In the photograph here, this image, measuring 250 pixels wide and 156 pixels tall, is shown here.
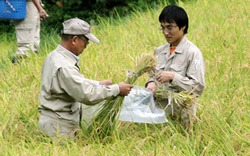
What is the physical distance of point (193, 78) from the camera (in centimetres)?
451

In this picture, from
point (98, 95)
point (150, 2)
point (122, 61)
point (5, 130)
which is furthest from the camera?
point (150, 2)

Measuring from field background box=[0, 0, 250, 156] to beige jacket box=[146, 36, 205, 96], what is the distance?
0.67 feet

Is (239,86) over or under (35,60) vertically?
over

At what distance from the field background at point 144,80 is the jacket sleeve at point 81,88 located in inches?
12.1

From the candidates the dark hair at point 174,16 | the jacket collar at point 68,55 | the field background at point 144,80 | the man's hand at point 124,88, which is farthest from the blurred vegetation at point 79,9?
the man's hand at point 124,88

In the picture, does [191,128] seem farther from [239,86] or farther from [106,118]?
[239,86]

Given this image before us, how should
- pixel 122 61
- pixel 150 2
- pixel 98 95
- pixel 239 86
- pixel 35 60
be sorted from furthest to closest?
1. pixel 150 2
2. pixel 35 60
3. pixel 122 61
4. pixel 239 86
5. pixel 98 95

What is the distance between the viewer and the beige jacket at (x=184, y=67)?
4.50 metres

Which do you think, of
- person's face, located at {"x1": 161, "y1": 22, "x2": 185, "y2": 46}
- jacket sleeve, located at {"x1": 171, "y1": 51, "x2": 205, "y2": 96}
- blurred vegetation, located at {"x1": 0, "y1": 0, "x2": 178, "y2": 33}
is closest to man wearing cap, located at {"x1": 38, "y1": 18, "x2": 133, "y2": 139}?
jacket sleeve, located at {"x1": 171, "y1": 51, "x2": 205, "y2": 96}

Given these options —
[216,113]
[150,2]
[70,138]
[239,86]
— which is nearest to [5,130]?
[70,138]

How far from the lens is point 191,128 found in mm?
4527

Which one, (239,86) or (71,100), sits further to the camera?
(239,86)

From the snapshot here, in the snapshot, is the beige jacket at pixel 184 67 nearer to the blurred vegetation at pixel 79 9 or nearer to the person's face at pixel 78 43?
the person's face at pixel 78 43

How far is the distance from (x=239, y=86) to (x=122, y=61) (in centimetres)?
135
